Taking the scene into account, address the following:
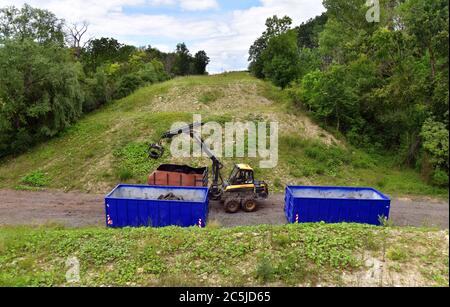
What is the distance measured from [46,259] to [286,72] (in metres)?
31.2

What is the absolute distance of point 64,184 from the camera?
2159 centimetres

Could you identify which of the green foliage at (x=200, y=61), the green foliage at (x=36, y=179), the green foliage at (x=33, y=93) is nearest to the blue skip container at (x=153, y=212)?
the green foliage at (x=36, y=179)

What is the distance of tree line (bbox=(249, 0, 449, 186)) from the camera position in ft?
68.3

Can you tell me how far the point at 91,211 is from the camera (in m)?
17.6

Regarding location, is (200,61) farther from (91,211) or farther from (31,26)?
(91,211)

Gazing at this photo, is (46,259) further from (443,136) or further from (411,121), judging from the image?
(411,121)

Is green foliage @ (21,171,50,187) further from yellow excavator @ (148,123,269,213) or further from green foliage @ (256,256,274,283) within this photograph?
green foliage @ (256,256,274,283)

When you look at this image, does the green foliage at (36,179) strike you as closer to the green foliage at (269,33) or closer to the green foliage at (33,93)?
the green foliage at (33,93)

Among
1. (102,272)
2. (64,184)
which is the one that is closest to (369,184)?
(102,272)

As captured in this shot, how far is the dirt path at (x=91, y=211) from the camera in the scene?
16.0 m

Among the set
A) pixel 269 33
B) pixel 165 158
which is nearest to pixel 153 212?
pixel 165 158

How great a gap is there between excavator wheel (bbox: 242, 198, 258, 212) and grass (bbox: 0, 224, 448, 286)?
249 inches

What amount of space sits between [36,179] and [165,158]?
Result: 866cm
